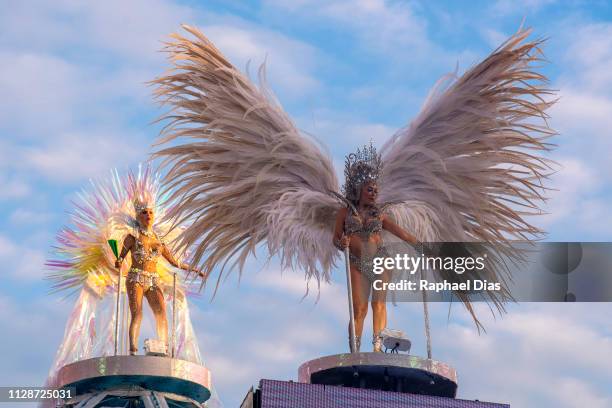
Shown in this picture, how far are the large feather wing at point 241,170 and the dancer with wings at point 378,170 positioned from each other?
0.02m

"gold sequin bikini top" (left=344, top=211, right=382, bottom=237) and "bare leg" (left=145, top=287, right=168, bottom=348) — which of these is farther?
"bare leg" (left=145, top=287, right=168, bottom=348)

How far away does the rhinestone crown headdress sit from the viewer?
24.4 metres

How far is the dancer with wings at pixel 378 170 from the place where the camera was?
969 inches

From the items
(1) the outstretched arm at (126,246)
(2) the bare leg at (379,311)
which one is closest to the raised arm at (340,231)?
(2) the bare leg at (379,311)

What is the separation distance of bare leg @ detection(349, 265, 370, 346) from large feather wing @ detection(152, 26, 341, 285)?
90 centimetres

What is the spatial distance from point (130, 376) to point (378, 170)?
16.7ft

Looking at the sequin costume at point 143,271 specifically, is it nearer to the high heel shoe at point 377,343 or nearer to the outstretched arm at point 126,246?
the outstretched arm at point 126,246

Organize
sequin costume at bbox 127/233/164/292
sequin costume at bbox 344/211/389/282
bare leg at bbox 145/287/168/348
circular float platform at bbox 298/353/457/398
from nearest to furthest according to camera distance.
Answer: circular float platform at bbox 298/353/457/398
sequin costume at bbox 344/211/389/282
sequin costume at bbox 127/233/164/292
bare leg at bbox 145/287/168/348

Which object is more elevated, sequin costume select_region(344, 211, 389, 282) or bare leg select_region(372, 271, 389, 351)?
sequin costume select_region(344, 211, 389, 282)

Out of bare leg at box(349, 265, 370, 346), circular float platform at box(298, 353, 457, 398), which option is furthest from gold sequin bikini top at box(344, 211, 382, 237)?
circular float platform at box(298, 353, 457, 398)

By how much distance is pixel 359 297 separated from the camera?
23.9 meters

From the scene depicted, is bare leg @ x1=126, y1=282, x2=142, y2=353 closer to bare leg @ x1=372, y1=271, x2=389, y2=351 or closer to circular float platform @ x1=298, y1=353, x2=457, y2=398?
circular float platform @ x1=298, y1=353, x2=457, y2=398

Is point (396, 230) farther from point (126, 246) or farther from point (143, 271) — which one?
point (126, 246)

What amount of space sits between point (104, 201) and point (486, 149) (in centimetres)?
725
